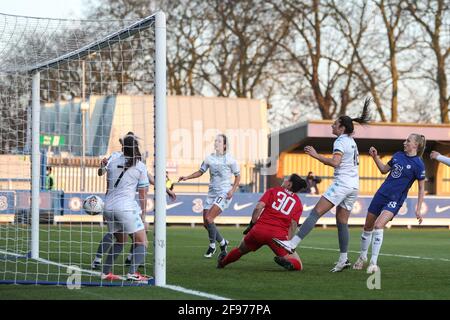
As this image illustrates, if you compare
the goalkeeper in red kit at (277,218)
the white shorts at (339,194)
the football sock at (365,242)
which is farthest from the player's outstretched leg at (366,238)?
the goalkeeper in red kit at (277,218)

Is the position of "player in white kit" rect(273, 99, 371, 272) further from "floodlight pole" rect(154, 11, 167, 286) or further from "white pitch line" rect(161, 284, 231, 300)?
"white pitch line" rect(161, 284, 231, 300)

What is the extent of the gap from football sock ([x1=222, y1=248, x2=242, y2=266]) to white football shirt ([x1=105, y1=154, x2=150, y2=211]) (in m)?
1.98

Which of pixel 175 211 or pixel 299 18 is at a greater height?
pixel 299 18

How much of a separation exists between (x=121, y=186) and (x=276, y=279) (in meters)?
2.18

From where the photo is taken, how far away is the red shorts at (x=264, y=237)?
42.8ft

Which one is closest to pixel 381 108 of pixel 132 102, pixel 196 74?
pixel 196 74

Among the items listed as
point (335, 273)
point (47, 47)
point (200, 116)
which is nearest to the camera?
point (335, 273)

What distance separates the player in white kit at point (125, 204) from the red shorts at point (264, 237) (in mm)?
1691

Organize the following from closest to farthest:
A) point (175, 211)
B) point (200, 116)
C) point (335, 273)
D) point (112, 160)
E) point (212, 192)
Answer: point (112, 160)
point (335, 273)
point (212, 192)
point (175, 211)
point (200, 116)

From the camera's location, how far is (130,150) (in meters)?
12.0

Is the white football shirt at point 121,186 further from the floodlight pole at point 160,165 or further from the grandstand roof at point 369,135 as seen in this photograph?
the grandstand roof at point 369,135

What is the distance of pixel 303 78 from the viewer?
48094mm
